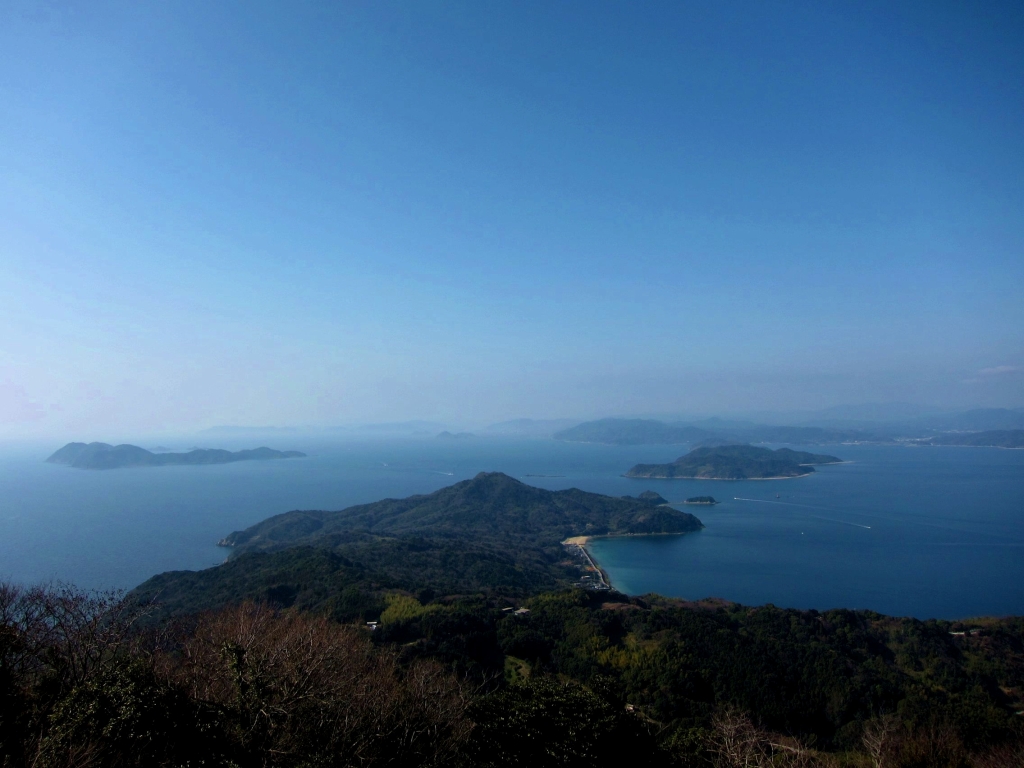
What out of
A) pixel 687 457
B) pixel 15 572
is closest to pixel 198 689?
pixel 15 572

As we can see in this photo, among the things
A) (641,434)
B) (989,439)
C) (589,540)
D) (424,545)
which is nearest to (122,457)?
(424,545)

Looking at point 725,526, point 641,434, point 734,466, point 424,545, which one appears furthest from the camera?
point 641,434

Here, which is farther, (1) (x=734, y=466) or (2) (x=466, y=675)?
(1) (x=734, y=466)

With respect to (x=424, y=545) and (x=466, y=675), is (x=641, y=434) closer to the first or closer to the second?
(x=424, y=545)

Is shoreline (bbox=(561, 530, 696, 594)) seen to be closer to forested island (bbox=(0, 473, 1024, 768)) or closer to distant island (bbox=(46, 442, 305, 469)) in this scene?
forested island (bbox=(0, 473, 1024, 768))

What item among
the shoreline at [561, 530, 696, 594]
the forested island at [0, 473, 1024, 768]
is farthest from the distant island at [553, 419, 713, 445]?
the forested island at [0, 473, 1024, 768]

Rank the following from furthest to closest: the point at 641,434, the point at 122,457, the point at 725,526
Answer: the point at 641,434
the point at 122,457
the point at 725,526
